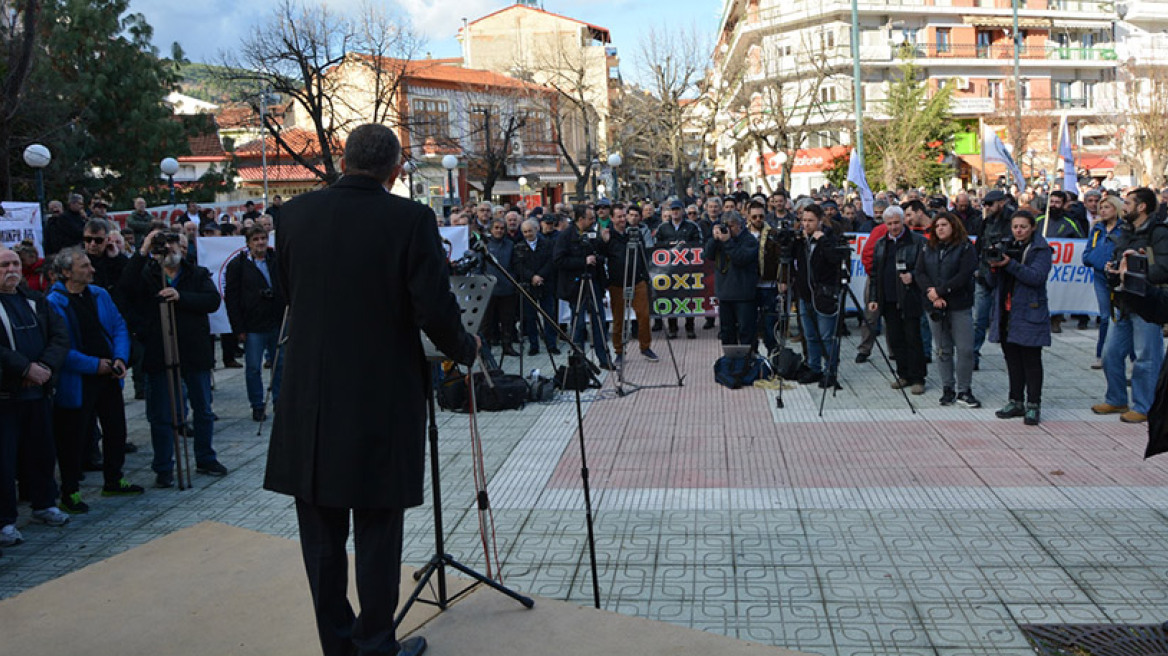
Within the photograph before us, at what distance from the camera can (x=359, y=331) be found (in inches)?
132

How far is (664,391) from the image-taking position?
10.8 m

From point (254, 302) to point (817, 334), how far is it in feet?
20.3

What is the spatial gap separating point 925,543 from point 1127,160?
41560 mm

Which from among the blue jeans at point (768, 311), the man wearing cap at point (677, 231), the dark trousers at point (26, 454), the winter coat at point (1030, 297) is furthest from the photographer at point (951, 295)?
the dark trousers at point (26, 454)

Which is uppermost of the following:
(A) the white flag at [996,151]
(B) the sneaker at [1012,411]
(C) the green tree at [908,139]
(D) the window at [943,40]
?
(D) the window at [943,40]

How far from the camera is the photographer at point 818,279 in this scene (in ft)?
33.9

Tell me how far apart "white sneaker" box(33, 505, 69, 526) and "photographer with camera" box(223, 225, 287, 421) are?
10.4 feet

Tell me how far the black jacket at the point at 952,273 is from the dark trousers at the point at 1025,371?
2.32 ft

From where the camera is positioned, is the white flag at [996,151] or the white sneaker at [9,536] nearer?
the white sneaker at [9,536]

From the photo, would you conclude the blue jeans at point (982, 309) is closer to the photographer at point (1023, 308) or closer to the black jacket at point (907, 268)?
the black jacket at point (907, 268)

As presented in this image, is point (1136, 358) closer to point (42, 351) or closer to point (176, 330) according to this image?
point (176, 330)

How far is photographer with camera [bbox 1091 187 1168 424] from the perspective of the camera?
786 centimetres

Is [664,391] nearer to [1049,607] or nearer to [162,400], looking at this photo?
[162,400]

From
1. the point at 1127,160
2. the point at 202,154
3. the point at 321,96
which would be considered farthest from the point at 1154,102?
the point at 202,154
